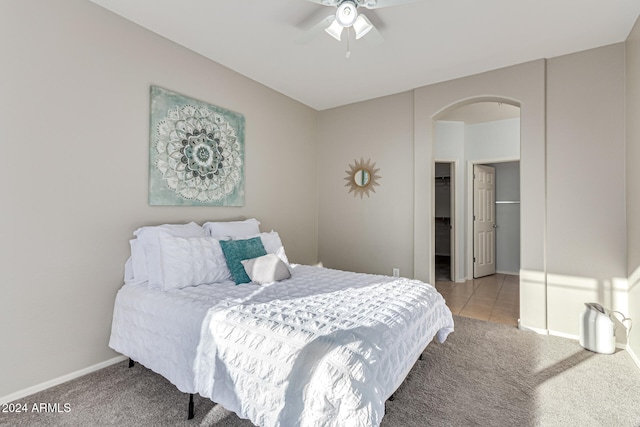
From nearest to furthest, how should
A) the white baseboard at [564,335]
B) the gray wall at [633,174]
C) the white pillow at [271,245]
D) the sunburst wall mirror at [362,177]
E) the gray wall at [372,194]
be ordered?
the gray wall at [633,174] < the white baseboard at [564,335] < the white pillow at [271,245] < the gray wall at [372,194] < the sunburst wall mirror at [362,177]

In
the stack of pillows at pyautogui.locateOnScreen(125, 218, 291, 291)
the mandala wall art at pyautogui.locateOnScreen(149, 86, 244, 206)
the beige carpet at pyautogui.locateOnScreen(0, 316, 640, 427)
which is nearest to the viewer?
the beige carpet at pyautogui.locateOnScreen(0, 316, 640, 427)

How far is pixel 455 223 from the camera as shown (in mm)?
5250

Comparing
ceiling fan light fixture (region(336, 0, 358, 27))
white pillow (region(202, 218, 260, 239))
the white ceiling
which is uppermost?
the white ceiling

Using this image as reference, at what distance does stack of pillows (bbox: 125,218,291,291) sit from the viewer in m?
2.24

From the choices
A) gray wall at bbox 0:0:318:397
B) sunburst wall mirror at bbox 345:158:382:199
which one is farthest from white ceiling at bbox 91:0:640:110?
sunburst wall mirror at bbox 345:158:382:199

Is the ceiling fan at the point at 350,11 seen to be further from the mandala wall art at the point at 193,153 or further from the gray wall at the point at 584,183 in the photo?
the gray wall at the point at 584,183

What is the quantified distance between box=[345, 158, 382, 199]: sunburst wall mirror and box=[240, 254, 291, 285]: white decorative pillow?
2057mm

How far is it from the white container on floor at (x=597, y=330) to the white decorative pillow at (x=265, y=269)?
8.62 feet

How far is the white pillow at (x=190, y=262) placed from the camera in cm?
221

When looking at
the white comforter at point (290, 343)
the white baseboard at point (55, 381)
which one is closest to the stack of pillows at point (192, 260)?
the white comforter at point (290, 343)

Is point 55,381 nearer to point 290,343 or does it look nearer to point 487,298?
point 290,343

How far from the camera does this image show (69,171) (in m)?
2.13

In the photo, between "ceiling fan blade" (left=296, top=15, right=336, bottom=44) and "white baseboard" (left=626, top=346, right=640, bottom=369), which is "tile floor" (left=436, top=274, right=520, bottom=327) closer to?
"white baseboard" (left=626, top=346, right=640, bottom=369)

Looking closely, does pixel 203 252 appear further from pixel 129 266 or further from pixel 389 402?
pixel 389 402
